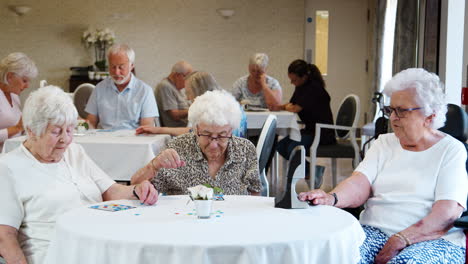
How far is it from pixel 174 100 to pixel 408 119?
3.37 m

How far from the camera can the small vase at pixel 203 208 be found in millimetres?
2188

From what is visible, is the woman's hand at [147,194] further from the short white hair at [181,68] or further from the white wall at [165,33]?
the white wall at [165,33]

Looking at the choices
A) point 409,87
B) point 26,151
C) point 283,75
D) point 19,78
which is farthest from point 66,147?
point 283,75

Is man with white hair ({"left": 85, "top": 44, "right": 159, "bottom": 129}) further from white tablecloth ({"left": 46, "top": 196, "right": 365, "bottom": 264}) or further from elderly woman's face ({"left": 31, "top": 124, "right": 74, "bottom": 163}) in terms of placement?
white tablecloth ({"left": 46, "top": 196, "right": 365, "bottom": 264})

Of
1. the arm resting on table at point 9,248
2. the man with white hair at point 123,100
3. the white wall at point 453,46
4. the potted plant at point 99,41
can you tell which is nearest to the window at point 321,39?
the potted plant at point 99,41

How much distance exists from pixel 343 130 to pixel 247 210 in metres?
3.92

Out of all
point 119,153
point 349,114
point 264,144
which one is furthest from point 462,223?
point 349,114

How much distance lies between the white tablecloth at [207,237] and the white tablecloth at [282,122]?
353cm

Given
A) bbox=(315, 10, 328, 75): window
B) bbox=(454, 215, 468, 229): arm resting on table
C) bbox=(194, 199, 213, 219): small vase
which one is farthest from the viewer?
bbox=(315, 10, 328, 75): window

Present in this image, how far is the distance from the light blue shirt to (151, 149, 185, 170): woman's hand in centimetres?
214

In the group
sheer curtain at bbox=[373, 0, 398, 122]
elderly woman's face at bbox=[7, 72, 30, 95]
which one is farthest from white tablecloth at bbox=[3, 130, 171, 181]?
sheer curtain at bbox=[373, 0, 398, 122]

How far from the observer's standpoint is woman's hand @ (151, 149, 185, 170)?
262cm

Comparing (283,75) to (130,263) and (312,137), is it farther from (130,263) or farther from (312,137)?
(130,263)

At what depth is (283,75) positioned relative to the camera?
33.8 ft
